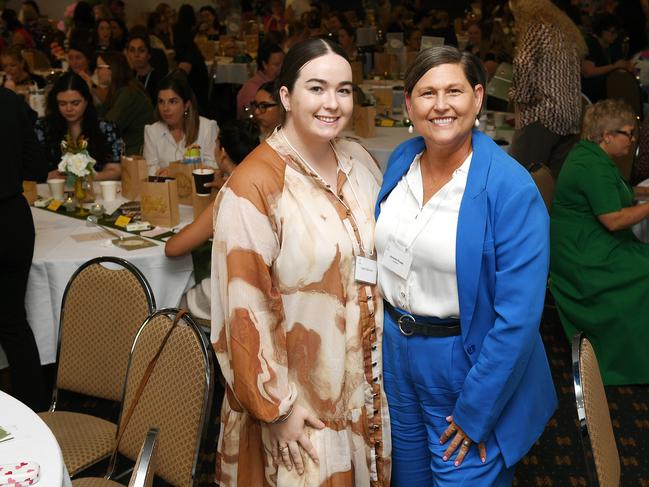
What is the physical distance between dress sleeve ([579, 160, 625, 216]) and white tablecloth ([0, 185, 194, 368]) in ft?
5.75

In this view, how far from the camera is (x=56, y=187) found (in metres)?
4.14

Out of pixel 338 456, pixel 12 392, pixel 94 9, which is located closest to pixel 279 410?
pixel 338 456

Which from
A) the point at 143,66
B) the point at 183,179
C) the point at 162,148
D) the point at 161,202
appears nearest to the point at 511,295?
the point at 161,202

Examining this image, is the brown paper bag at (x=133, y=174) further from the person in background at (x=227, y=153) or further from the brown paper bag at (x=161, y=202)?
the person in background at (x=227, y=153)

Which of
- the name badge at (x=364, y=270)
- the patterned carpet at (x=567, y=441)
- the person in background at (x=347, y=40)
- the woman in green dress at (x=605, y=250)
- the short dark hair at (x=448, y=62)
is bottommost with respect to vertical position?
the patterned carpet at (x=567, y=441)

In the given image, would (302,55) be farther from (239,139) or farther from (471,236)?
(239,139)

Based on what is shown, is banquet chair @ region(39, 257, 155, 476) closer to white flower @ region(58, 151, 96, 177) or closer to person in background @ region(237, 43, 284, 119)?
white flower @ region(58, 151, 96, 177)

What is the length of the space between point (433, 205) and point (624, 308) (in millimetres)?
2142

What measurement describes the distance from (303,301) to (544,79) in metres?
3.41

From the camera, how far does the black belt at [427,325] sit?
212cm

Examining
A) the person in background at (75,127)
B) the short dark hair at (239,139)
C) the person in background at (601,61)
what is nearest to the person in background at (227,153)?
the short dark hair at (239,139)

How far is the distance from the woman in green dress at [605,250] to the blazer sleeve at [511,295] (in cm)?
188

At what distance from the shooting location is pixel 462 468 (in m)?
2.13

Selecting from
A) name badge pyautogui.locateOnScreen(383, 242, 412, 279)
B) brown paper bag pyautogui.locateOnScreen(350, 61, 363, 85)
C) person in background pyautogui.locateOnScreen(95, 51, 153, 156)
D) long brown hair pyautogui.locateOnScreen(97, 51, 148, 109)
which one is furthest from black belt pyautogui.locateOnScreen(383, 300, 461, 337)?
brown paper bag pyautogui.locateOnScreen(350, 61, 363, 85)
